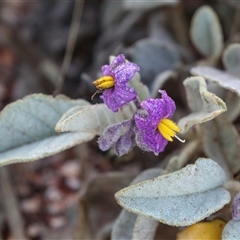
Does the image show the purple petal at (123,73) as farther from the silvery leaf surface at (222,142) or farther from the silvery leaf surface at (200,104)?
the silvery leaf surface at (222,142)

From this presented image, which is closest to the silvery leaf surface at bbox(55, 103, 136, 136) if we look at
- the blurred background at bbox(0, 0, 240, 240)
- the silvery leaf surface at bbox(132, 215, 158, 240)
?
the silvery leaf surface at bbox(132, 215, 158, 240)

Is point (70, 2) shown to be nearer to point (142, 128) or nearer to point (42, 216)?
point (42, 216)

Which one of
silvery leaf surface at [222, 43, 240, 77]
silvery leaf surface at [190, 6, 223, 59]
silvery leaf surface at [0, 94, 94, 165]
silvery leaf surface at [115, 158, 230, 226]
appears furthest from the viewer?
silvery leaf surface at [190, 6, 223, 59]

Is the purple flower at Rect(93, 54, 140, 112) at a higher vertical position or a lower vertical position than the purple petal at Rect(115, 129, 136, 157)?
higher

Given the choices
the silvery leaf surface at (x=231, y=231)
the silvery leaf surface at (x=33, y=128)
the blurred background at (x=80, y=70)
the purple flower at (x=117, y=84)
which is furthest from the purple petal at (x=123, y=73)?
the blurred background at (x=80, y=70)

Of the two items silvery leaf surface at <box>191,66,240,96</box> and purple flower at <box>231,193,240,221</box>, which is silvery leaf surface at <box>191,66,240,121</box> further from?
purple flower at <box>231,193,240,221</box>

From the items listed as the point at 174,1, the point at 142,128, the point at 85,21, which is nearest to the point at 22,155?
the point at 142,128

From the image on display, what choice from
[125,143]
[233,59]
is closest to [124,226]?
[125,143]
